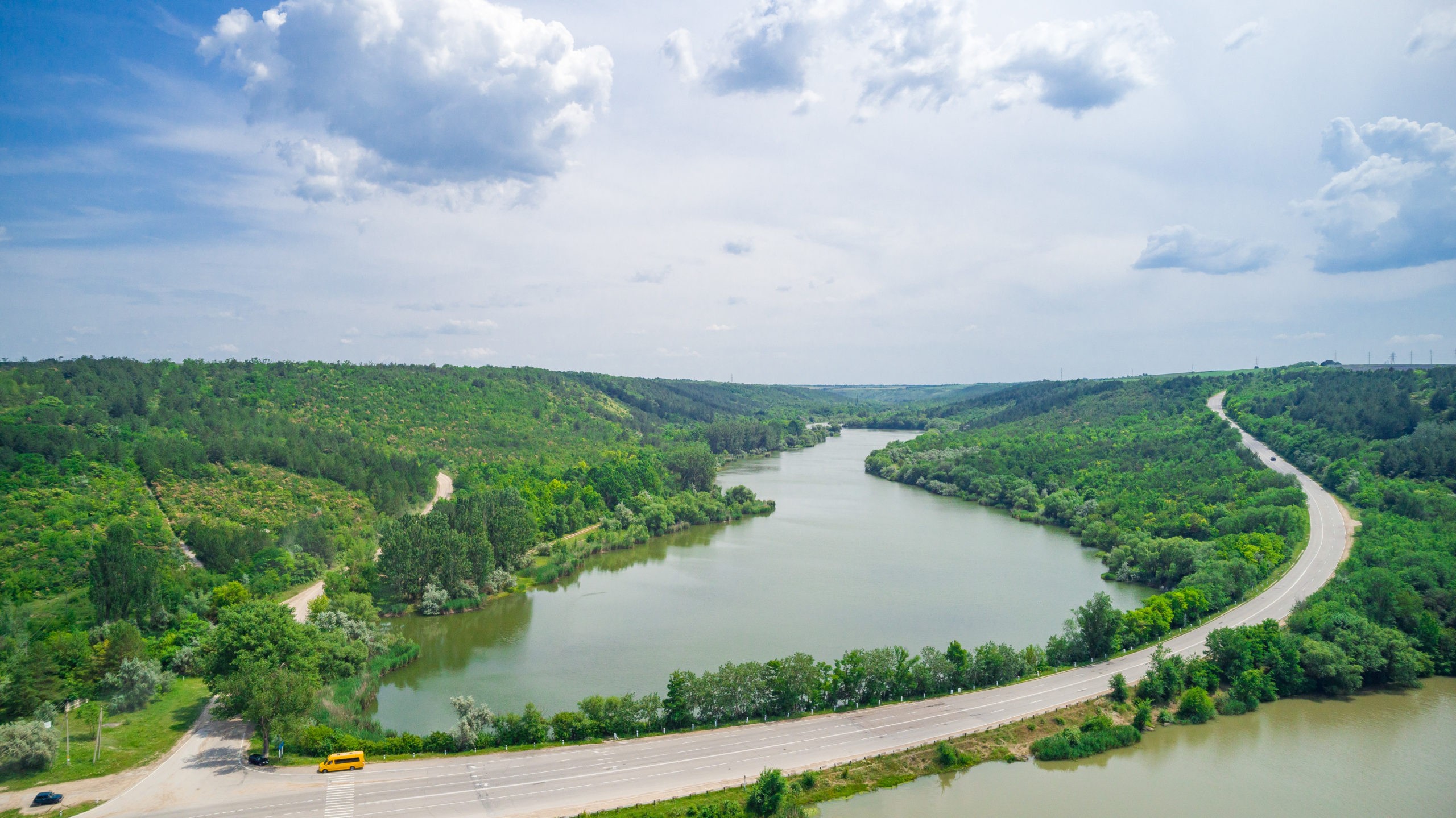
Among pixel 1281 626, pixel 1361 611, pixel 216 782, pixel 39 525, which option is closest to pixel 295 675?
pixel 216 782

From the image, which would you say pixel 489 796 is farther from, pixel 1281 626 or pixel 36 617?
pixel 1281 626

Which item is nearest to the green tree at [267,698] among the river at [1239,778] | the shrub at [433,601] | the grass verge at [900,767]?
the grass verge at [900,767]

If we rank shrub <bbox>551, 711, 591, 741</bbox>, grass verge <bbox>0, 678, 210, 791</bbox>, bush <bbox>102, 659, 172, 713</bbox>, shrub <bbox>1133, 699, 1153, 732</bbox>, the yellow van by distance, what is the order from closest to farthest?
grass verge <bbox>0, 678, 210, 791</bbox> < the yellow van < shrub <bbox>551, 711, 591, 741</bbox> < bush <bbox>102, 659, 172, 713</bbox> < shrub <bbox>1133, 699, 1153, 732</bbox>

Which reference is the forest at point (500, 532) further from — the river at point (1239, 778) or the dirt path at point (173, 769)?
the dirt path at point (173, 769)

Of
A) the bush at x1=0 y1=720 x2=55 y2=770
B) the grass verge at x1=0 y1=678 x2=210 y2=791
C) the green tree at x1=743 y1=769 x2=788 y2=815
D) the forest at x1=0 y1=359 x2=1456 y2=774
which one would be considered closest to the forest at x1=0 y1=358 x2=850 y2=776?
the bush at x1=0 y1=720 x2=55 y2=770

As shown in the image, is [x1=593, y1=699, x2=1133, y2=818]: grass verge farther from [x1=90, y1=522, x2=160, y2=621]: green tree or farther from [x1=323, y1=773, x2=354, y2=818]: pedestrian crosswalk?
[x1=90, y1=522, x2=160, y2=621]: green tree

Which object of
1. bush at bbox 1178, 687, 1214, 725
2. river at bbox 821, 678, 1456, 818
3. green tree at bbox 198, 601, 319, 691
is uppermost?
green tree at bbox 198, 601, 319, 691
